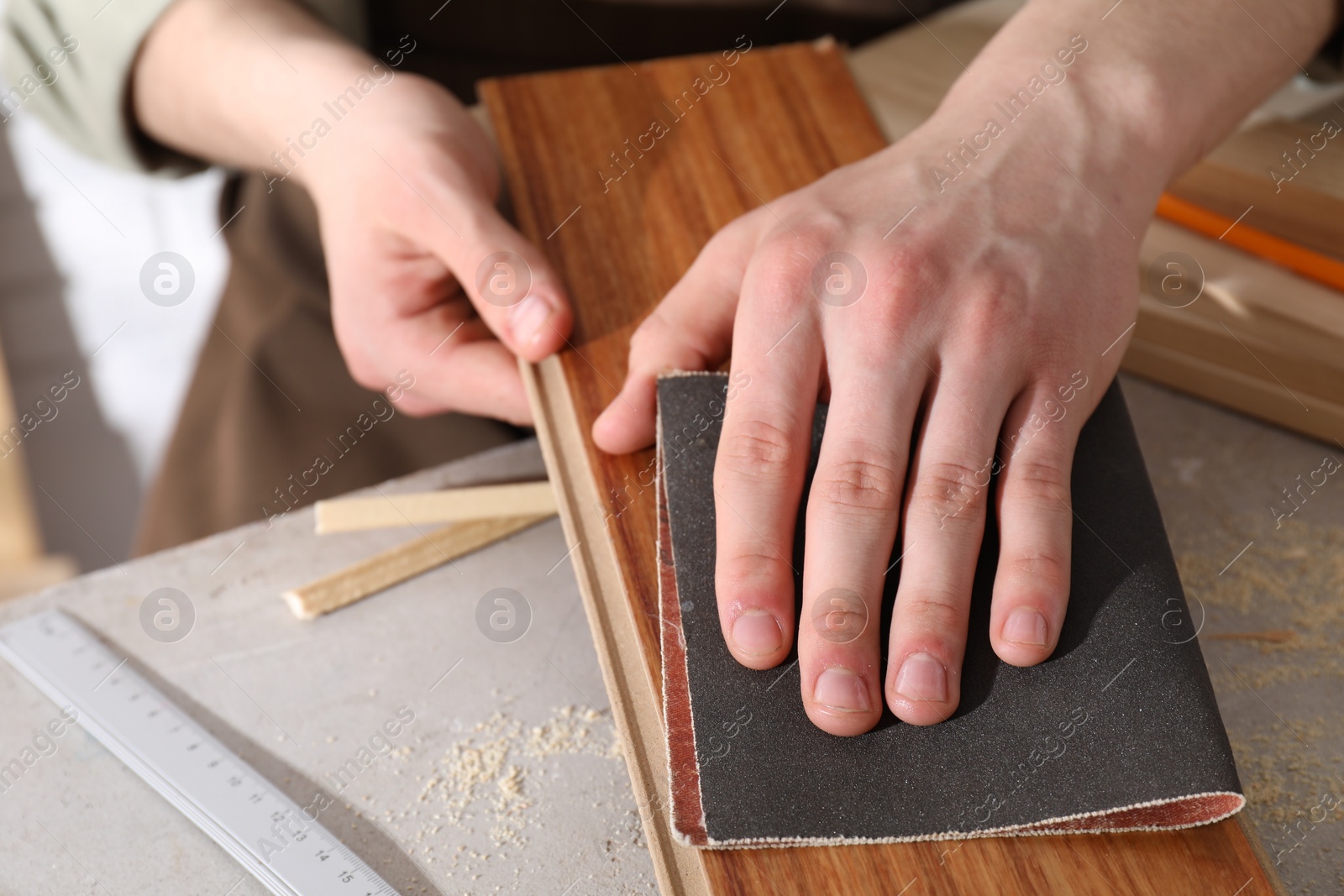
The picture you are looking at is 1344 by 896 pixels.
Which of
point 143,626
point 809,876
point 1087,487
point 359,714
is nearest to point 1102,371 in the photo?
point 1087,487

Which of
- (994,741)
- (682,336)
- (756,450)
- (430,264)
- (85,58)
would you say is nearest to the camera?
(994,741)

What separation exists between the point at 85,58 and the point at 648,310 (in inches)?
41.5

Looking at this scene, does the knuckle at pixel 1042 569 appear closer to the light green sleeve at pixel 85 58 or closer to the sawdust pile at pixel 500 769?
the sawdust pile at pixel 500 769

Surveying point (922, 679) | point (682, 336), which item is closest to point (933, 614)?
point (922, 679)

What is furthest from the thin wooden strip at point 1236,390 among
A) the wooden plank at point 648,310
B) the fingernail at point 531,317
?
the fingernail at point 531,317

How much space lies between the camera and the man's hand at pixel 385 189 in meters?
1.07

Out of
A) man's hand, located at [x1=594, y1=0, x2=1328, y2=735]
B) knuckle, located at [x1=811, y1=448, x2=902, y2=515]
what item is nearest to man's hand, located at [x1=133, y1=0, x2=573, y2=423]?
man's hand, located at [x1=594, y1=0, x2=1328, y2=735]

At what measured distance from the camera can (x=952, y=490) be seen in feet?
2.64

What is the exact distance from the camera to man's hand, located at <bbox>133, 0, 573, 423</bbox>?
3.51 ft

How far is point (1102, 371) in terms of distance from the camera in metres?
0.91

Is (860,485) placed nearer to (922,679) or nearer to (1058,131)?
(922,679)

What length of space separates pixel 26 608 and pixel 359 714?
460 millimetres

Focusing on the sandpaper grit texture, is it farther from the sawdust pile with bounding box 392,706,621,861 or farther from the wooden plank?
the sawdust pile with bounding box 392,706,621,861

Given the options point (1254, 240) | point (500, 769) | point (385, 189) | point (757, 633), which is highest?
point (385, 189)
